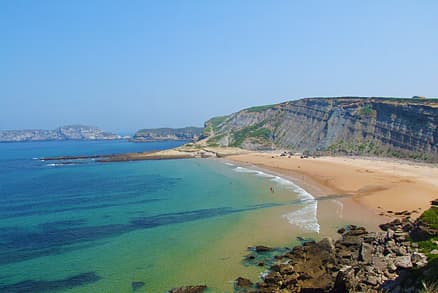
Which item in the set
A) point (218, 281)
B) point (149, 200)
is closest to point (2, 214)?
point (149, 200)

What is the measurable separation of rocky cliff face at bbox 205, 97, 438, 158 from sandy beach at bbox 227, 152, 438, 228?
7.30 m

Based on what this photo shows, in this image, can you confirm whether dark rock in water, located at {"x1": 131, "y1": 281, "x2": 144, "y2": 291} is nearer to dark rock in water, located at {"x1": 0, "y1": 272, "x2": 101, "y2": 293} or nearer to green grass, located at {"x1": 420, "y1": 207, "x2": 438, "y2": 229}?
dark rock in water, located at {"x1": 0, "y1": 272, "x2": 101, "y2": 293}

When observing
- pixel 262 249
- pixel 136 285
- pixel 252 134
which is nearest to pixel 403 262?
pixel 262 249

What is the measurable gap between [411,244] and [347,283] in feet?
30.3

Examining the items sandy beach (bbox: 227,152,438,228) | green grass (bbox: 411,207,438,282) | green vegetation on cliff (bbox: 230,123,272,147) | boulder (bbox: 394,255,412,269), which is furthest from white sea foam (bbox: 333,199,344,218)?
green vegetation on cliff (bbox: 230,123,272,147)

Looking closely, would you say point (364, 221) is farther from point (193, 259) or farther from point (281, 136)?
point (281, 136)

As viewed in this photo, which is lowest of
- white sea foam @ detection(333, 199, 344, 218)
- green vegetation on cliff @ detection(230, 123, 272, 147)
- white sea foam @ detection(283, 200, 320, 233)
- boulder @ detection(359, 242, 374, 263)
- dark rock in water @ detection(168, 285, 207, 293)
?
dark rock in water @ detection(168, 285, 207, 293)

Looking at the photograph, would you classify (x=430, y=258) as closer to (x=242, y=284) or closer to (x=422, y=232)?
(x=422, y=232)

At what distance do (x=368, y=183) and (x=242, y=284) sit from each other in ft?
117

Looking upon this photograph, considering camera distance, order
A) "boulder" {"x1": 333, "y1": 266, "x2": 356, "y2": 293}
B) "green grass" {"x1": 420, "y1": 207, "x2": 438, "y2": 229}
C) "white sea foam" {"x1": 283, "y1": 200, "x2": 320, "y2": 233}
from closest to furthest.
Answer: "boulder" {"x1": 333, "y1": 266, "x2": 356, "y2": 293} → "green grass" {"x1": 420, "y1": 207, "x2": 438, "y2": 229} → "white sea foam" {"x1": 283, "y1": 200, "x2": 320, "y2": 233}

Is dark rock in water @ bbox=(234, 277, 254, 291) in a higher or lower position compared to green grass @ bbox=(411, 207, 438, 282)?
lower

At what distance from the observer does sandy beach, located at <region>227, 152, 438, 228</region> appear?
37406 millimetres

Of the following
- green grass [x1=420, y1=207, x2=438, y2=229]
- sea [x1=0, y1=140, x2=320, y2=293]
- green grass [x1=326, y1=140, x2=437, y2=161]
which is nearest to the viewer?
sea [x1=0, y1=140, x2=320, y2=293]

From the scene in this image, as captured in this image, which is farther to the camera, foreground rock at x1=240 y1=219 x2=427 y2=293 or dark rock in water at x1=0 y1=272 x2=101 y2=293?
dark rock in water at x1=0 y1=272 x2=101 y2=293
